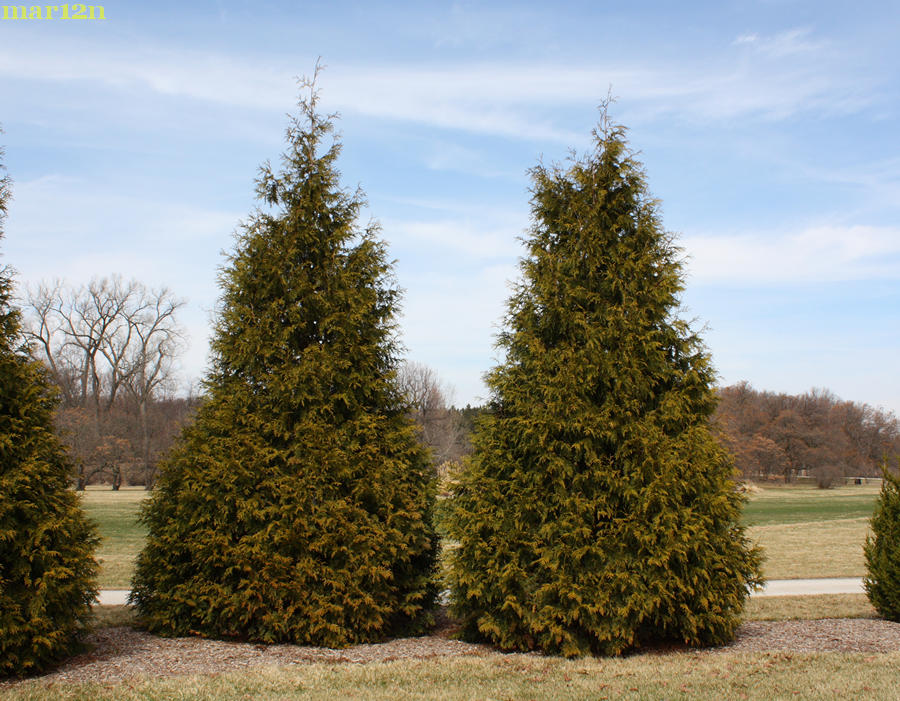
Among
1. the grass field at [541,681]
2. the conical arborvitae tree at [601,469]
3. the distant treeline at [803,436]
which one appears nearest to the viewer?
the grass field at [541,681]

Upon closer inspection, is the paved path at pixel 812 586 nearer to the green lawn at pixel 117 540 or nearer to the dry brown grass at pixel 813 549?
the dry brown grass at pixel 813 549

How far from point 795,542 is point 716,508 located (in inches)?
563

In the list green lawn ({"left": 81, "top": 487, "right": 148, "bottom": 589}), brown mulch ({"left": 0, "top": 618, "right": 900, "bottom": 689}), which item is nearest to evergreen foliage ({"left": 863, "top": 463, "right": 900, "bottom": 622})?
brown mulch ({"left": 0, "top": 618, "right": 900, "bottom": 689})

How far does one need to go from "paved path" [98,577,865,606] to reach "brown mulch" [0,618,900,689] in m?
2.74

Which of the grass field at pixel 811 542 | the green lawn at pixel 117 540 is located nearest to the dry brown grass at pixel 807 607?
the grass field at pixel 811 542

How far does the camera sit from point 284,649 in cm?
686

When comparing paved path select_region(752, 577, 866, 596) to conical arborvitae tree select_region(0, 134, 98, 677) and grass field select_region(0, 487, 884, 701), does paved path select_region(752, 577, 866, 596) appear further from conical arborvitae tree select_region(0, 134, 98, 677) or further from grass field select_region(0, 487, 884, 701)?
conical arborvitae tree select_region(0, 134, 98, 677)

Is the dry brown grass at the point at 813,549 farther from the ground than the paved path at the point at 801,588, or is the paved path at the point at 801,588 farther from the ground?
the paved path at the point at 801,588

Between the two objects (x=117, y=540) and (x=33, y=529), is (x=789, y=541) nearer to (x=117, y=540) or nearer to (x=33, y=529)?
(x=117, y=540)

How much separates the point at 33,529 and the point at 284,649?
Result: 2563mm

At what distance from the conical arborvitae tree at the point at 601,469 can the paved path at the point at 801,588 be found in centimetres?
461

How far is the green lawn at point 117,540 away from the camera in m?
11.8

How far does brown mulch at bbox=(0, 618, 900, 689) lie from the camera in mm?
6137

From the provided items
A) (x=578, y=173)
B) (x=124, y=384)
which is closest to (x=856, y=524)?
(x=578, y=173)
